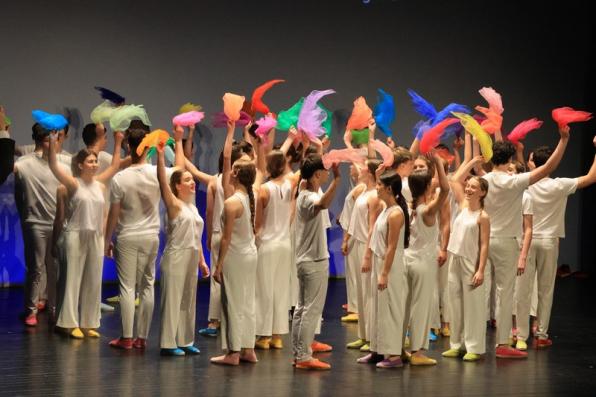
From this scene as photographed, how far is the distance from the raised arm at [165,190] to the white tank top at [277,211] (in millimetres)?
633

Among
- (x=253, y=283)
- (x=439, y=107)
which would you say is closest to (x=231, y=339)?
(x=253, y=283)

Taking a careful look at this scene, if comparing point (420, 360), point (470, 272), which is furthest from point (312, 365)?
point (470, 272)

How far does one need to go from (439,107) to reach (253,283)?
5.94 m

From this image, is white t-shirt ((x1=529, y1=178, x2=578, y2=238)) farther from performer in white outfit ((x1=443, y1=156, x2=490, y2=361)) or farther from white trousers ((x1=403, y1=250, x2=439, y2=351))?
white trousers ((x1=403, y1=250, x2=439, y2=351))

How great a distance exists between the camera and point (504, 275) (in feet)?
24.4

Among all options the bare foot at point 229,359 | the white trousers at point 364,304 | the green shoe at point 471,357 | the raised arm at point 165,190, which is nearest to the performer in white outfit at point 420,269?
the green shoe at point 471,357

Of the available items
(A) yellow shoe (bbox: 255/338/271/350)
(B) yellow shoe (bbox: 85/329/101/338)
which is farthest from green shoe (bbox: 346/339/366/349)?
(B) yellow shoe (bbox: 85/329/101/338)

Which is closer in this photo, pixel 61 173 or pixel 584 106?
pixel 61 173

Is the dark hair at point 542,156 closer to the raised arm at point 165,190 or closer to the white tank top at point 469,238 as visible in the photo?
the white tank top at point 469,238

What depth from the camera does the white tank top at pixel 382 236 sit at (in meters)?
6.83

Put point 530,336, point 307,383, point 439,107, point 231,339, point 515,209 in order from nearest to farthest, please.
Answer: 1. point 307,383
2. point 231,339
3. point 515,209
4. point 530,336
5. point 439,107

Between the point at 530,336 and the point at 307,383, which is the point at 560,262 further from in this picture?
the point at 307,383

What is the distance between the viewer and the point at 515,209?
295 inches

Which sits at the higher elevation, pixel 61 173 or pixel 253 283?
pixel 61 173
